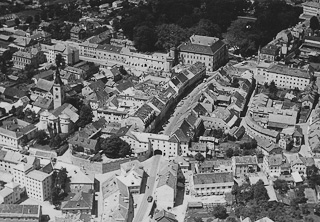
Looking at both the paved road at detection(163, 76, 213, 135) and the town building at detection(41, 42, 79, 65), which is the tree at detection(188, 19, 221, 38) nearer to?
the paved road at detection(163, 76, 213, 135)

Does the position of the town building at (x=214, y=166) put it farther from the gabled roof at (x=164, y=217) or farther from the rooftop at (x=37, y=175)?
the rooftop at (x=37, y=175)

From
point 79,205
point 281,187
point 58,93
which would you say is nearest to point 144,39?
point 58,93

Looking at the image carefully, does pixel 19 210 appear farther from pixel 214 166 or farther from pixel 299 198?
pixel 299 198

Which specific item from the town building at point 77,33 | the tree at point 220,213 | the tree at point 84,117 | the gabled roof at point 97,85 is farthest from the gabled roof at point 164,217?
the town building at point 77,33

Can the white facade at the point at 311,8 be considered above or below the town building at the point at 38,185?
above

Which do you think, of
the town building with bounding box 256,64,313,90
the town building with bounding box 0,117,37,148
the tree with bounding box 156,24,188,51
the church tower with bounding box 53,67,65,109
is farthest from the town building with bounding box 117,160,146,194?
the tree with bounding box 156,24,188,51
